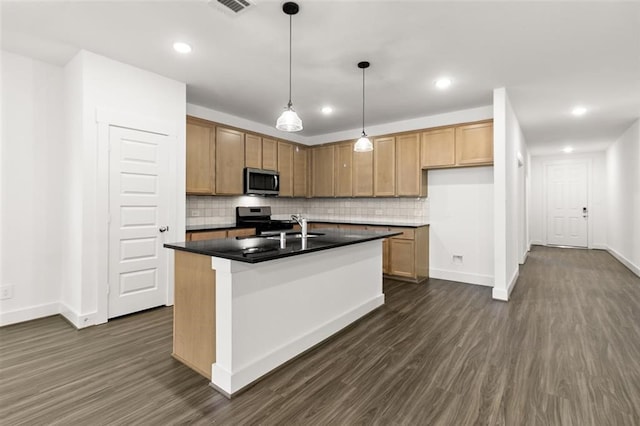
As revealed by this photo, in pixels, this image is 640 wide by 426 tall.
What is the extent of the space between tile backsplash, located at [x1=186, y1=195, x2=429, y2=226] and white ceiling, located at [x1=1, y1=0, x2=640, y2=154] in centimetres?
158

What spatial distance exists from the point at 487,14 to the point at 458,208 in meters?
3.15

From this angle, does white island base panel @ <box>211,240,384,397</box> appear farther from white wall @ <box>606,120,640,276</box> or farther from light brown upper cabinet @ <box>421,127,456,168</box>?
white wall @ <box>606,120,640,276</box>

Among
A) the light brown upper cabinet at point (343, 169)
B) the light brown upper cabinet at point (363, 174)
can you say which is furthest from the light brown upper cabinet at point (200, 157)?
the light brown upper cabinet at point (363, 174)

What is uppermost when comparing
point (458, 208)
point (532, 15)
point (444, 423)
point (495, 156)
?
point (532, 15)

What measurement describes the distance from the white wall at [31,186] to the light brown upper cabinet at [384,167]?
4305mm

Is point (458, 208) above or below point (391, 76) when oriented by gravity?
below

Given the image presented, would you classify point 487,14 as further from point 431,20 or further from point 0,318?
point 0,318

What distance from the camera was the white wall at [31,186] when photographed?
3139mm

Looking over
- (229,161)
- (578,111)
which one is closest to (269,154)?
(229,161)

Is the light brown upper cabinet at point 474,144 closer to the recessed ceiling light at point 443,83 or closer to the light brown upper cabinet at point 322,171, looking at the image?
the recessed ceiling light at point 443,83

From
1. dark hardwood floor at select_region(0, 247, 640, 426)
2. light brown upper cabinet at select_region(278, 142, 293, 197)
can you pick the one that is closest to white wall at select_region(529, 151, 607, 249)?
dark hardwood floor at select_region(0, 247, 640, 426)

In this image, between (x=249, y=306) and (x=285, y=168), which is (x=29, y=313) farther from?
(x=285, y=168)

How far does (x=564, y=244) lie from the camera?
343 inches

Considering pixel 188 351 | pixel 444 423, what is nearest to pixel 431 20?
pixel 444 423
